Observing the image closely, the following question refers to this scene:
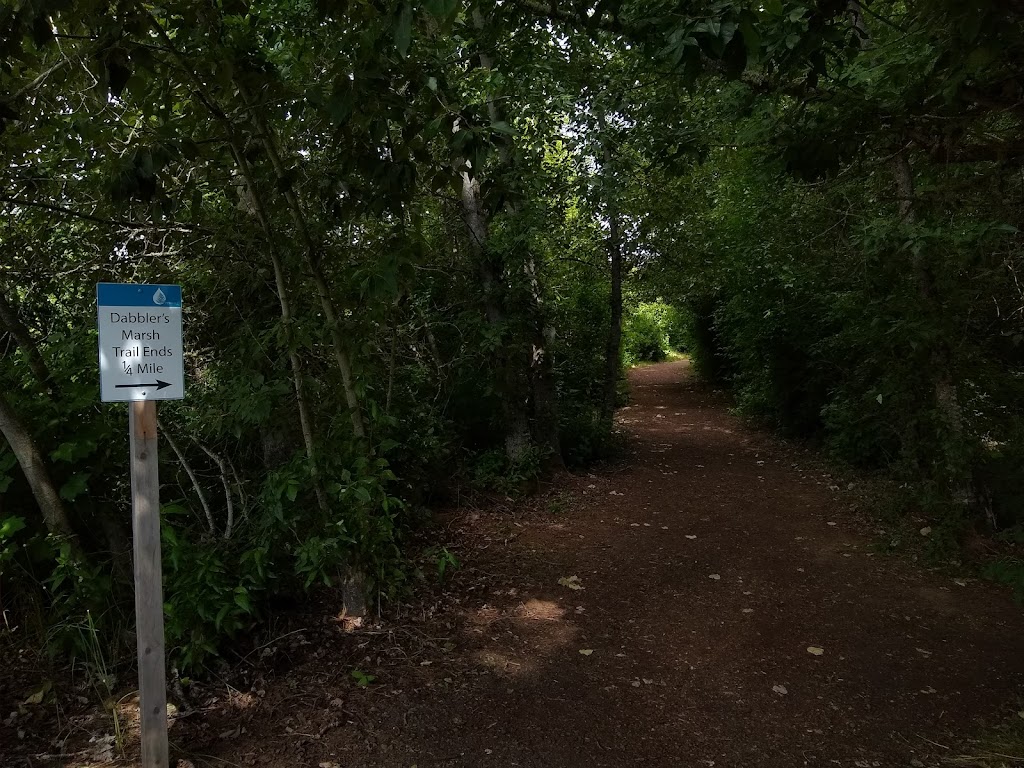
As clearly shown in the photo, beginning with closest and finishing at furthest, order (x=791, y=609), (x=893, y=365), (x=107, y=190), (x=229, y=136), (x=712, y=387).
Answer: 1. (x=107, y=190)
2. (x=229, y=136)
3. (x=791, y=609)
4. (x=893, y=365)
5. (x=712, y=387)

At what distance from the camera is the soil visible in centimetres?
355

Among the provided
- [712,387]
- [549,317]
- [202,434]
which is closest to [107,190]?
[202,434]

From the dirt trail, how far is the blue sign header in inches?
85.9

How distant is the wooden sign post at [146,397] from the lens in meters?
2.74

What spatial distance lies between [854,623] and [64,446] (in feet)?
17.4

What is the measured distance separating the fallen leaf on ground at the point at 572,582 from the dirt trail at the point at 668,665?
0.08 metres

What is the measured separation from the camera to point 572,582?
5.86 metres

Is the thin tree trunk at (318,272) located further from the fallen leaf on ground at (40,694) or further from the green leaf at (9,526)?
the fallen leaf on ground at (40,694)

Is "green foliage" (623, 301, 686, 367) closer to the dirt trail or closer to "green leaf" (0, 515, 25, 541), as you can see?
the dirt trail

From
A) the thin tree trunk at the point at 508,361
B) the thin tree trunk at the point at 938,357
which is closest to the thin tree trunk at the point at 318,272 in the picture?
the thin tree trunk at the point at 508,361

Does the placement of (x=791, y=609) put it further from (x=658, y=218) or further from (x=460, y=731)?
(x=658, y=218)

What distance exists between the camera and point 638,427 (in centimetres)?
1400

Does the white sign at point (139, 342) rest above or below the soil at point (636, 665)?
above

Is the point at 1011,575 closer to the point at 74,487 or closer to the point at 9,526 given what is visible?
the point at 74,487
